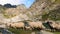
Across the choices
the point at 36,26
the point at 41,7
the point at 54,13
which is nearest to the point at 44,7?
the point at 41,7

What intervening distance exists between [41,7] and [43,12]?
1128 cm

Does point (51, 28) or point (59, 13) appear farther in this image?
point (59, 13)

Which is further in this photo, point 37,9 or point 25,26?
point 37,9

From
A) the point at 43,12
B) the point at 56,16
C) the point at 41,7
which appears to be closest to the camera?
the point at 56,16

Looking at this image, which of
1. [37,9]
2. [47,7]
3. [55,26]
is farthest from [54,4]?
[55,26]

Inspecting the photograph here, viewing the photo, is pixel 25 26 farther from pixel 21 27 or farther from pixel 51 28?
pixel 51 28

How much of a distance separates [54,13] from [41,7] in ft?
81.2

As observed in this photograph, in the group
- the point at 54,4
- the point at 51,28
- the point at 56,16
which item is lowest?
the point at 51,28

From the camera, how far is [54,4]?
157750 millimetres

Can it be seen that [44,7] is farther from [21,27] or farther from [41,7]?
[21,27]

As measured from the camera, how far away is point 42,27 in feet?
288

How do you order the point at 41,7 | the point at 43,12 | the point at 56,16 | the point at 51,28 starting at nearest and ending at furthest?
the point at 51,28
the point at 56,16
the point at 43,12
the point at 41,7

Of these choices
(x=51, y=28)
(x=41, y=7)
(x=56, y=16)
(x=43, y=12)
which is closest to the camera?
(x=51, y=28)

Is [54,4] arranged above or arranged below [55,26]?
above
